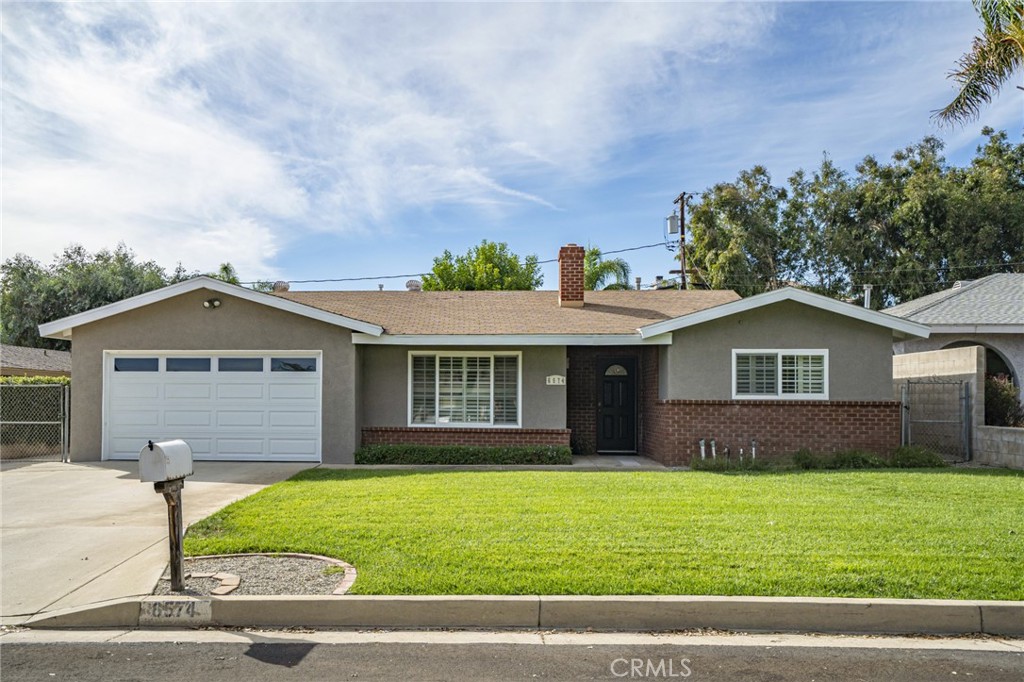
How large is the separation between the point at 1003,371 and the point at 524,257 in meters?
24.9

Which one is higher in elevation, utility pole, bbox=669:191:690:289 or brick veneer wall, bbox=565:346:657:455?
utility pole, bbox=669:191:690:289

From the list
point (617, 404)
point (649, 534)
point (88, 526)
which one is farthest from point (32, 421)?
point (649, 534)

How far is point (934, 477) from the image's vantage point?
11.9 m

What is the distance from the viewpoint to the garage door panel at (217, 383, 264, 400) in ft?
49.2

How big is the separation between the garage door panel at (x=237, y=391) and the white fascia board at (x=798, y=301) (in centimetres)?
821

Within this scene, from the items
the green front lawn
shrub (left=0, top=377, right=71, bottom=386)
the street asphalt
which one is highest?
shrub (left=0, top=377, right=71, bottom=386)

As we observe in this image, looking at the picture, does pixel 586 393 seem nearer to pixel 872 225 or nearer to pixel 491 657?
pixel 491 657

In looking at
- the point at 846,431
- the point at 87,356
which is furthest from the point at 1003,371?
the point at 87,356

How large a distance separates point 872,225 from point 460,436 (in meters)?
29.3

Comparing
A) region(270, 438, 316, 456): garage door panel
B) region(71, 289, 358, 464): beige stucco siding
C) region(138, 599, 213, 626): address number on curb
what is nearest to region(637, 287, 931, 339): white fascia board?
region(71, 289, 358, 464): beige stucco siding

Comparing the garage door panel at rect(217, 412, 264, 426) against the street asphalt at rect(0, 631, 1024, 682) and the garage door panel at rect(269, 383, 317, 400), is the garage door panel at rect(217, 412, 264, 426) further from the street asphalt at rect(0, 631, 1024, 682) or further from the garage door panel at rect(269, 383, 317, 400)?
the street asphalt at rect(0, 631, 1024, 682)

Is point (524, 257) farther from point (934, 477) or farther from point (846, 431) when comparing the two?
point (934, 477)

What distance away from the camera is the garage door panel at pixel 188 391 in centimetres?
1503

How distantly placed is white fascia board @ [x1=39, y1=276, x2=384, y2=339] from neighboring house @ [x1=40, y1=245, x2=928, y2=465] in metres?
0.04
